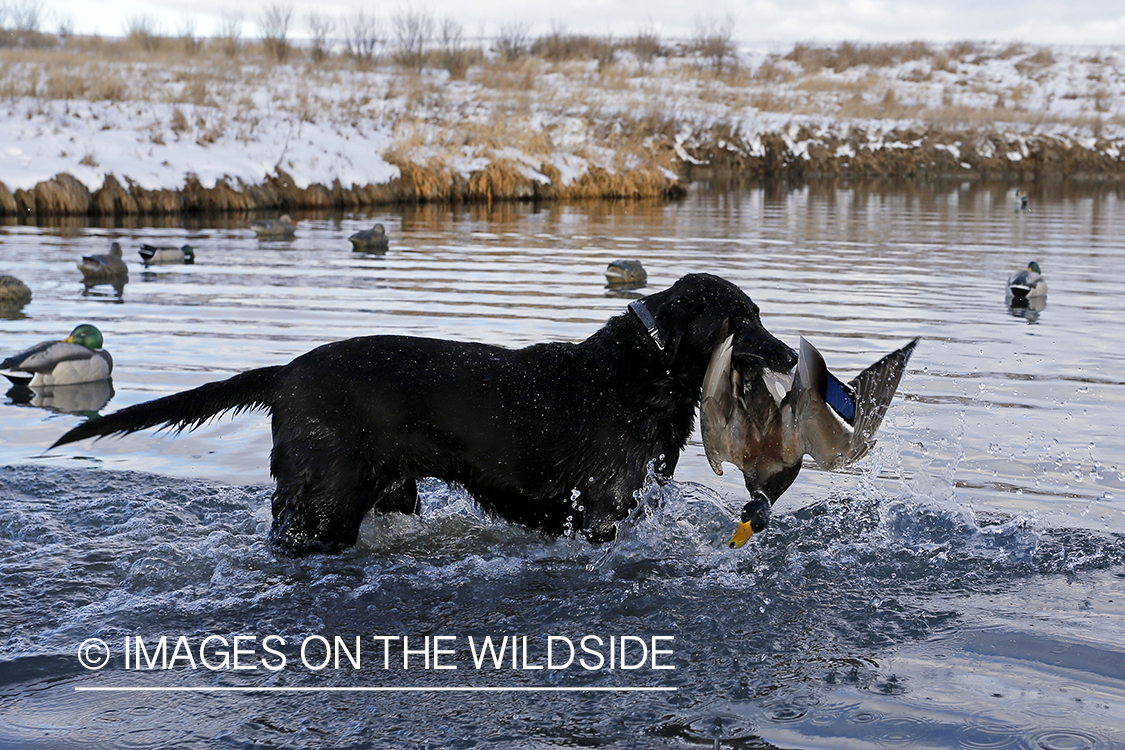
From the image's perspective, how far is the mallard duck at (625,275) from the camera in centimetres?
1173

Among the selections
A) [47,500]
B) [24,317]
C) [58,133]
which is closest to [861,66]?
[58,133]

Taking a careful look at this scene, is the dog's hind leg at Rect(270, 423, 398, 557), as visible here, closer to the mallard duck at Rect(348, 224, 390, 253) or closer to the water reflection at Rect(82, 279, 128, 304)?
the water reflection at Rect(82, 279, 128, 304)

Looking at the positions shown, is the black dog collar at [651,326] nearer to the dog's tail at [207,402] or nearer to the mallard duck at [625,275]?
the dog's tail at [207,402]

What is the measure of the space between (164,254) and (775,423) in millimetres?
11676

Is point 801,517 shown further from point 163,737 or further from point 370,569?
point 163,737

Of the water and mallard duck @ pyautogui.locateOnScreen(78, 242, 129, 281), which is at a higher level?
mallard duck @ pyautogui.locateOnScreen(78, 242, 129, 281)

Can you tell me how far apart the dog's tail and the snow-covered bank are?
1706 centimetres

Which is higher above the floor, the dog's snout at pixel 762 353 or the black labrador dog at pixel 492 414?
the dog's snout at pixel 762 353

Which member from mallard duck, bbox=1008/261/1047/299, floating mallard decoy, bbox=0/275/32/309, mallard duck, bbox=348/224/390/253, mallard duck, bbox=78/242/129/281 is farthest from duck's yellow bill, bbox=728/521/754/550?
mallard duck, bbox=348/224/390/253

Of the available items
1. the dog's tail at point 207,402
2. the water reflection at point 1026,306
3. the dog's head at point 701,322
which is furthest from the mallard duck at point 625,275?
the dog's tail at point 207,402

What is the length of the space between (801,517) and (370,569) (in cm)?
199

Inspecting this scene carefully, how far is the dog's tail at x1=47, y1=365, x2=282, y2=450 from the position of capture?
404 centimetres

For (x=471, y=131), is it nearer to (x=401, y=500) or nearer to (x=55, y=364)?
(x=55, y=364)

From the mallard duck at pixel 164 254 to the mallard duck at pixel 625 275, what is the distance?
5.83 meters
